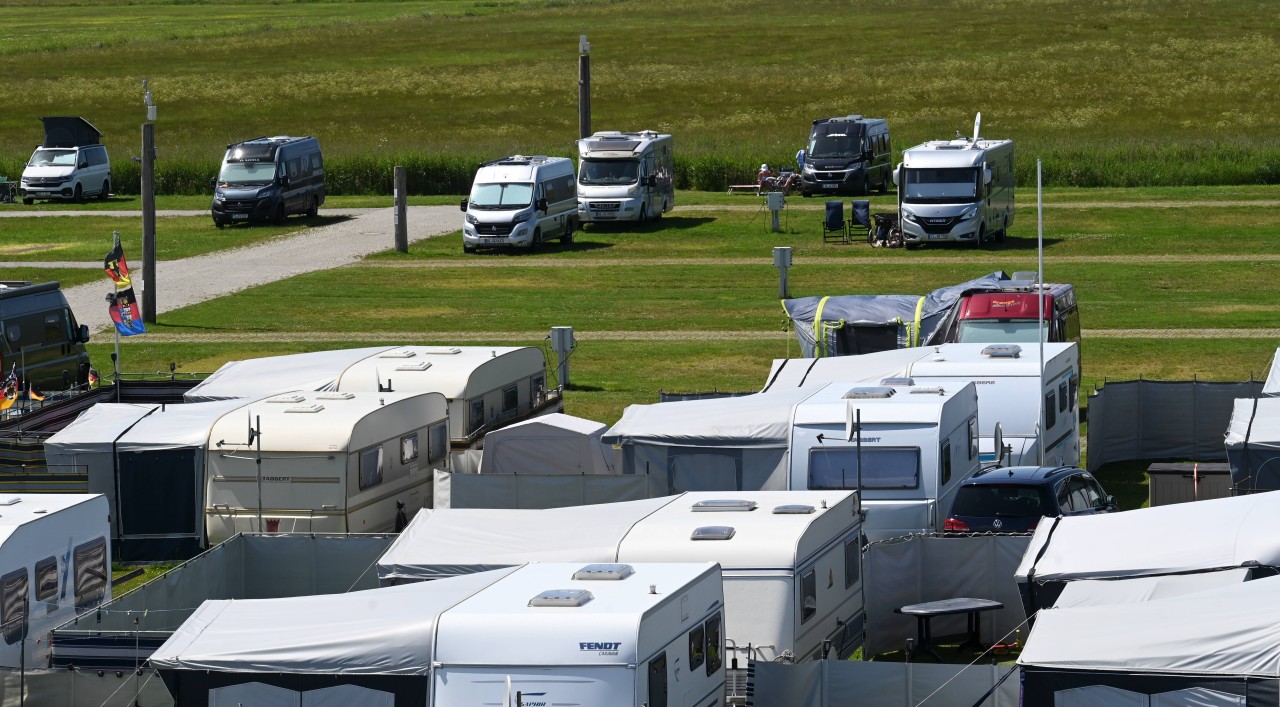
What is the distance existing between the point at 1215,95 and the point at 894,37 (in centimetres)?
2852

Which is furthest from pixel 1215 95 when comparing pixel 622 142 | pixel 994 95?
pixel 622 142

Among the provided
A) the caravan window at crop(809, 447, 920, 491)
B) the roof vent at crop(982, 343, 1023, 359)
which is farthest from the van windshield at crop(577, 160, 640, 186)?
the caravan window at crop(809, 447, 920, 491)

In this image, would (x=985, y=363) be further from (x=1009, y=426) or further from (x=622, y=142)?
(x=622, y=142)

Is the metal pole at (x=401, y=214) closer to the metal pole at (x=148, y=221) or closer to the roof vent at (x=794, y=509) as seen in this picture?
the metal pole at (x=148, y=221)

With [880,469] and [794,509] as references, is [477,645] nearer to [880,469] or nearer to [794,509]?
[794,509]

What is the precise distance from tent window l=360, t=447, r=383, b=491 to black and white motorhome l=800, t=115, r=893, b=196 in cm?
4240

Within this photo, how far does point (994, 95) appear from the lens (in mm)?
98312

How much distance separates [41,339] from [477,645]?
1917 cm

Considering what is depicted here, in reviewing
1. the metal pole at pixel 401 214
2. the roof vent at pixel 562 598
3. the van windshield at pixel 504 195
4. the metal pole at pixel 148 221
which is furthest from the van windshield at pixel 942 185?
the roof vent at pixel 562 598

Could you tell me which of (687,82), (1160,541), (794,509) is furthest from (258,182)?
(687,82)

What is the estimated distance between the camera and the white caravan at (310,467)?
68.9 ft

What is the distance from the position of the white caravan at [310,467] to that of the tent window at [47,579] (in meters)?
3.99

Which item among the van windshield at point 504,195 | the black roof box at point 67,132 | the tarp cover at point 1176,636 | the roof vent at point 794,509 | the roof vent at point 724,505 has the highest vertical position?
the black roof box at point 67,132

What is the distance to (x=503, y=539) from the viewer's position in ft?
56.3
